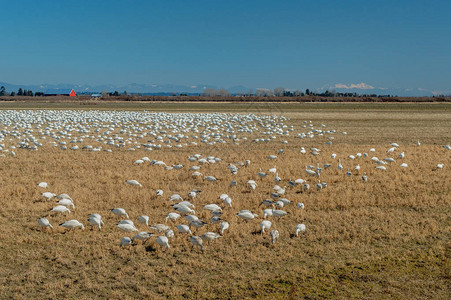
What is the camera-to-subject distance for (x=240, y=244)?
899 cm

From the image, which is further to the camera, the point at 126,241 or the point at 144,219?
the point at 144,219

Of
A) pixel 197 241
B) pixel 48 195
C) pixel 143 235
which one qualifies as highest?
pixel 48 195

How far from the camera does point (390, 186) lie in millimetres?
13852

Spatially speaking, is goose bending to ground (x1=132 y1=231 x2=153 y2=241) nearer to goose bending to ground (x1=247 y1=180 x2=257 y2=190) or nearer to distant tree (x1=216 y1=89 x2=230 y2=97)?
goose bending to ground (x1=247 y1=180 x2=257 y2=190)

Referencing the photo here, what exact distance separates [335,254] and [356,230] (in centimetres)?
167

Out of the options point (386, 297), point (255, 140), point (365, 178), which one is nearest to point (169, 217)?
point (386, 297)

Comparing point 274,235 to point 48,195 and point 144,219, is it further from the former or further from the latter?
point 48,195

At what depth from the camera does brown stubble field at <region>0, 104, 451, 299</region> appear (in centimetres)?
709

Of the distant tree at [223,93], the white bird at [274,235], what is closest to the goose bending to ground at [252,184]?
the white bird at [274,235]

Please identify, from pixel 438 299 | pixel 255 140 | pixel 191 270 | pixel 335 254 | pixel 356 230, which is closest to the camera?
pixel 438 299

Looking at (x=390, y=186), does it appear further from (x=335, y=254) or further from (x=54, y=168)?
(x=54, y=168)

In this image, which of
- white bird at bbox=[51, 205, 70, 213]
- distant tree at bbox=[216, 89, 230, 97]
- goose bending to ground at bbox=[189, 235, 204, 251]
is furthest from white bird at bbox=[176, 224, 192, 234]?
distant tree at bbox=[216, 89, 230, 97]

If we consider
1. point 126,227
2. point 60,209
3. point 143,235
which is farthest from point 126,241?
point 60,209

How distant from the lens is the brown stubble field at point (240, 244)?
7094mm
